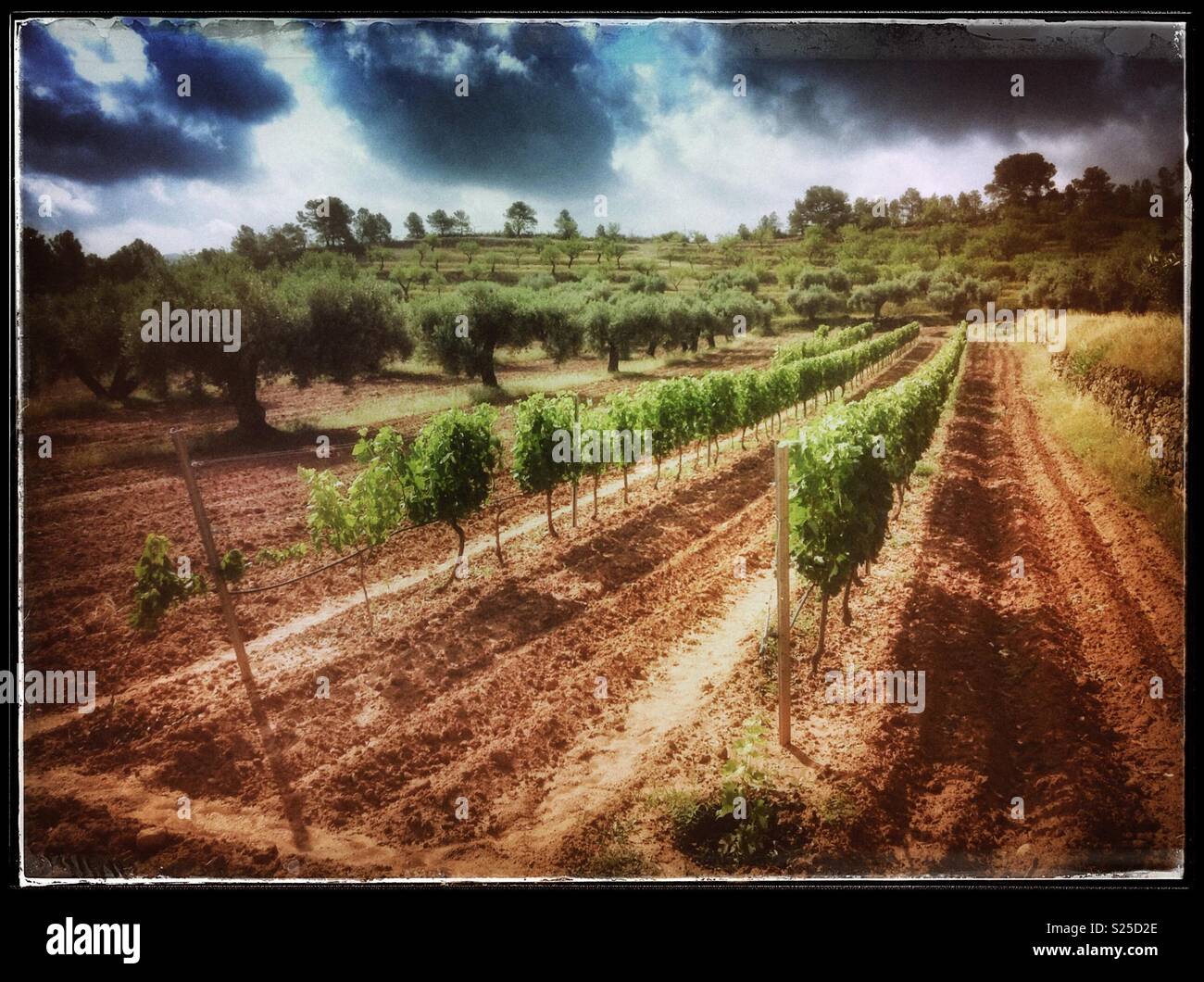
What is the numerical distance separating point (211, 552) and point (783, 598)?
550 cm

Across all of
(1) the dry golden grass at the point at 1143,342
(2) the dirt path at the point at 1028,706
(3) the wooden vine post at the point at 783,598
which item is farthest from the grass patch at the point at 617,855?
(1) the dry golden grass at the point at 1143,342

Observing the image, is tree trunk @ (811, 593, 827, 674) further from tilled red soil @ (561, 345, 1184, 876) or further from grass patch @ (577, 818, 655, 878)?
grass patch @ (577, 818, 655, 878)

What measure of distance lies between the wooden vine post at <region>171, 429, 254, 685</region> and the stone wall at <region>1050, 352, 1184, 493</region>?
928 cm

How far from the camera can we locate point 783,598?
220 inches

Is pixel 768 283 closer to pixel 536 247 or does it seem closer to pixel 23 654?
pixel 536 247

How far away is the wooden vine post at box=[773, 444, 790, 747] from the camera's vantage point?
17.8ft

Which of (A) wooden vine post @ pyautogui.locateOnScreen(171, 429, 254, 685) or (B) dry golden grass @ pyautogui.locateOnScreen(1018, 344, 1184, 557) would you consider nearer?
(A) wooden vine post @ pyautogui.locateOnScreen(171, 429, 254, 685)

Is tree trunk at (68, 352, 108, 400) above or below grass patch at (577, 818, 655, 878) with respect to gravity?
above

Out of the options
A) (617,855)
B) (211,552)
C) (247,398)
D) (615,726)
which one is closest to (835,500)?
(615,726)

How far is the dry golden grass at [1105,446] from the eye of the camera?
20.7 feet

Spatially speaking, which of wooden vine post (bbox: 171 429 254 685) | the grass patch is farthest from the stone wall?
wooden vine post (bbox: 171 429 254 685)

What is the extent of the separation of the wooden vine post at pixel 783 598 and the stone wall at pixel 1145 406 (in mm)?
4009

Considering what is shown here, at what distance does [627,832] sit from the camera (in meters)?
5.19

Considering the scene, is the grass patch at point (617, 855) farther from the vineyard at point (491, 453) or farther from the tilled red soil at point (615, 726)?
the vineyard at point (491, 453)
